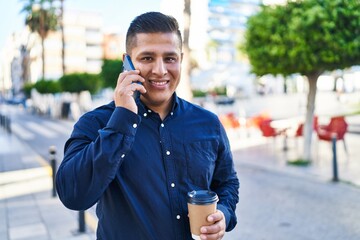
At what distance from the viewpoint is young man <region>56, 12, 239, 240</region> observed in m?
1.36

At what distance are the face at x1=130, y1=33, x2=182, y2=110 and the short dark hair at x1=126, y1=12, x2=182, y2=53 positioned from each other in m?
0.02

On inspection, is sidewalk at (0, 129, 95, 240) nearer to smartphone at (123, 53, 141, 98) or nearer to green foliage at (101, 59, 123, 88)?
smartphone at (123, 53, 141, 98)

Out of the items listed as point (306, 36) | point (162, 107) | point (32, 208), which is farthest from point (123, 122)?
point (306, 36)

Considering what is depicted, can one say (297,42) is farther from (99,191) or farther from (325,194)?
(99,191)

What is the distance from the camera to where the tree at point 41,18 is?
36825mm

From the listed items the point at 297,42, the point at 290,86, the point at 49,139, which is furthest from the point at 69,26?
the point at 297,42

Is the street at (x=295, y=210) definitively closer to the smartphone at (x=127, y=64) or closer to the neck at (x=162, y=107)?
the neck at (x=162, y=107)

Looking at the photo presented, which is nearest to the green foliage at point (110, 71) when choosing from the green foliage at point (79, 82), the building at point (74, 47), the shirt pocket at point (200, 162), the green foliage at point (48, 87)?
the green foliage at point (79, 82)

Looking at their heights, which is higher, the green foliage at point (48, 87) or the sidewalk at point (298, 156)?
the green foliage at point (48, 87)

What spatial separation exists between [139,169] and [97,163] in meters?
0.25

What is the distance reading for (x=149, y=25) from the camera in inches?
61.4

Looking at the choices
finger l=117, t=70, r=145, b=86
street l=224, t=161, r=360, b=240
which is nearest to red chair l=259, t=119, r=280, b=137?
street l=224, t=161, r=360, b=240

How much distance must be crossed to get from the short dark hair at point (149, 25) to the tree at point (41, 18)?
37230 mm

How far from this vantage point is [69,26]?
75.8 metres
